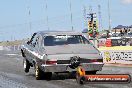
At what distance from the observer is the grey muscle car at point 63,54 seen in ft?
41.2

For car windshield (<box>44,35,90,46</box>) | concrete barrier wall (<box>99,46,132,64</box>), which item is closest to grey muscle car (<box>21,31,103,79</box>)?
car windshield (<box>44,35,90,46</box>)

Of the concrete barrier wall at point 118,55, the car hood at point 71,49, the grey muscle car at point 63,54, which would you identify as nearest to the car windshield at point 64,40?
the grey muscle car at point 63,54

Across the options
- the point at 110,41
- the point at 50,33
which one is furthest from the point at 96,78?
the point at 110,41

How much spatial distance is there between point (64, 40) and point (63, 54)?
1.19m

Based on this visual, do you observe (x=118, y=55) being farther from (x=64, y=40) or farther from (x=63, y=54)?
(x=63, y=54)

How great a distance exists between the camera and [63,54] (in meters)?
12.6

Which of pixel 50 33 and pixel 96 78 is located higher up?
pixel 50 33

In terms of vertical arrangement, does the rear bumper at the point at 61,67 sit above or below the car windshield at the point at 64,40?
below

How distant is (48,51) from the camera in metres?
12.8

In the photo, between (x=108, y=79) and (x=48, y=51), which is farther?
(x=48, y=51)

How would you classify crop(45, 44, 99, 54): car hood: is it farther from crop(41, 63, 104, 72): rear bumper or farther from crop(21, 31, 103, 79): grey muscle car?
crop(41, 63, 104, 72): rear bumper

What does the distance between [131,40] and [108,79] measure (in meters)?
28.3

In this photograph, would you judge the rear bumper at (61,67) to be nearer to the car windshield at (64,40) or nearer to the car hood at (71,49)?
the car hood at (71,49)

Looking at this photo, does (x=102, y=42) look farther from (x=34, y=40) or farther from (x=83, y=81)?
(x=83, y=81)
